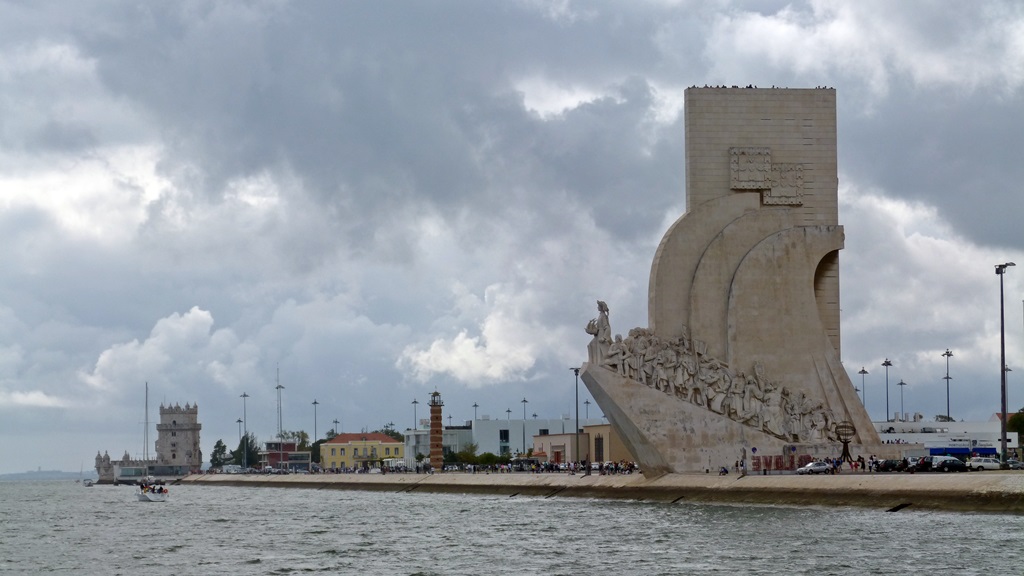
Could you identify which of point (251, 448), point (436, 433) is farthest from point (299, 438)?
point (436, 433)

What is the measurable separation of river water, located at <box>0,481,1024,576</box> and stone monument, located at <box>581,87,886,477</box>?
12.1 feet

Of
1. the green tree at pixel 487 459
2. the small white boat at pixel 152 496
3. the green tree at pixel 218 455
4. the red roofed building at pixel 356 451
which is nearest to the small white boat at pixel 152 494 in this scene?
the small white boat at pixel 152 496

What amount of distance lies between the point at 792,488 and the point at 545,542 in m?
10.5

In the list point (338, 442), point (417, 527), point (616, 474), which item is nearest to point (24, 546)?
point (417, 527)

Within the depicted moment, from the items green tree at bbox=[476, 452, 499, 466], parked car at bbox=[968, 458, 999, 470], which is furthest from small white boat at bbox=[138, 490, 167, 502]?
parked car at bbox=[968, 458, 999, 470]

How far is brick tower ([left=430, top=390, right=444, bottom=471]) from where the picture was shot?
243 feet

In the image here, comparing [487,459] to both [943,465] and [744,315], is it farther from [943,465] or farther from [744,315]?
[943,465]

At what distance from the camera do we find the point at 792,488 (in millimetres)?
38094

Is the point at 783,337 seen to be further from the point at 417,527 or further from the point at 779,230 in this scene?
the point at 417,527

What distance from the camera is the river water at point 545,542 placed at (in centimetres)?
2439

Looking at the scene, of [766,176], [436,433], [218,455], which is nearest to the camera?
[766,176]

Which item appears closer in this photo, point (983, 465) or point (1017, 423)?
point (983, 465)

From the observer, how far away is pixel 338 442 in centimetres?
11944

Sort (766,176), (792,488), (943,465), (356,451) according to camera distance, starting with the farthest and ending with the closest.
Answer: (356,451) < (766,176) < (943,465) < (792,488)
